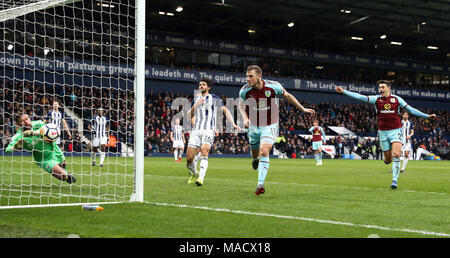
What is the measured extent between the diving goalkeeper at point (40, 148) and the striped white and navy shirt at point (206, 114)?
2.92 m

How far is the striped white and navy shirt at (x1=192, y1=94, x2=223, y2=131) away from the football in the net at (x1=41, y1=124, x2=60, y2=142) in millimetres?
3042

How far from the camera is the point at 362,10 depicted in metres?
40.0

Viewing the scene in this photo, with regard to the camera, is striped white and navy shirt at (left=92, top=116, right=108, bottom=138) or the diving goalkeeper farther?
striped white and navy shirt at (left=92, top=116, right=108, bottom=138)

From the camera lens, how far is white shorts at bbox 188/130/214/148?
1090cm

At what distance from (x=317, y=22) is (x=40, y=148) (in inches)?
1483

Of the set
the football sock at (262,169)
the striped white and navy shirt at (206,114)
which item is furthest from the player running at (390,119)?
the football sock at (262,169)

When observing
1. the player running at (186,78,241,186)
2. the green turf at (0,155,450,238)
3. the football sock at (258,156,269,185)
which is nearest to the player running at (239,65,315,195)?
the football sock at (258,156,269,185)

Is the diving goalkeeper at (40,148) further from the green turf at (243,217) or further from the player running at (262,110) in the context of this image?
the player running at (262,110)

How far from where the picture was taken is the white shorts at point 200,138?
1090 centimetres

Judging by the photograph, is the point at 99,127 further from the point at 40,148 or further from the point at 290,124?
the point at 290,124

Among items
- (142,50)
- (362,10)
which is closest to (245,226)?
(142,50)

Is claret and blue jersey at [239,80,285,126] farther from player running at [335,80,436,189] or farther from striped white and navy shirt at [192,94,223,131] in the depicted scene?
player running at [335,80,436,189]
